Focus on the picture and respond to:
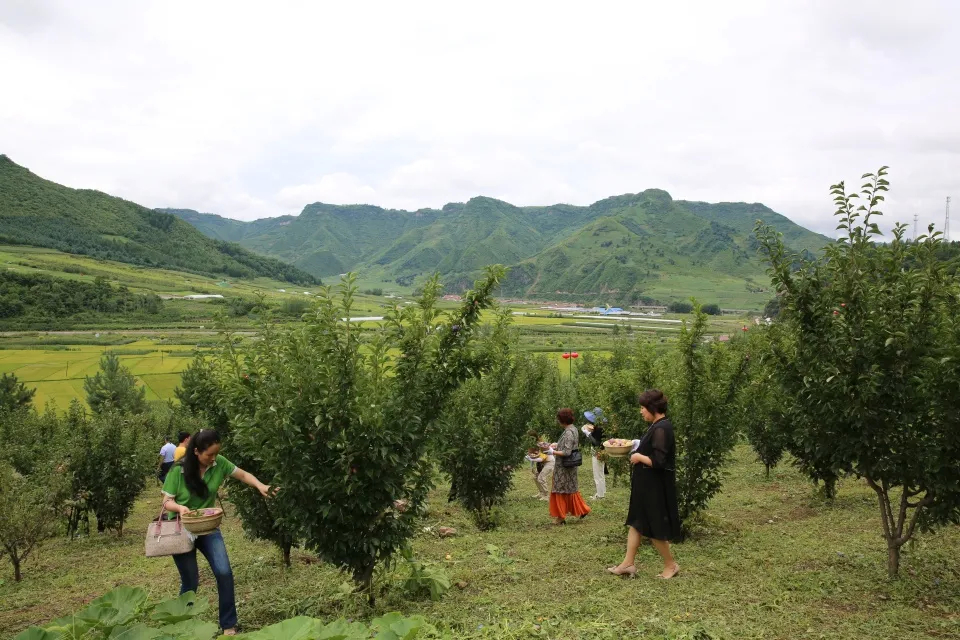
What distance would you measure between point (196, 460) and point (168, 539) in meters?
0.85

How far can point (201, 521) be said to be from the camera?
588cm

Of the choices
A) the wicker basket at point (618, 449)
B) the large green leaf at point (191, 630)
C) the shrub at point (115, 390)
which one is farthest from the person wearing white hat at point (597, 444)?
the shrub at point (115, 390)

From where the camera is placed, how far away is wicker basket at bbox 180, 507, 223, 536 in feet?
19.3

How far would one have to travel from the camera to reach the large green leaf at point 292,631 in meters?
3.94

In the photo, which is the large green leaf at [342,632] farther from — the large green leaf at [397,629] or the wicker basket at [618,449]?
the wicker basket at [618,449]

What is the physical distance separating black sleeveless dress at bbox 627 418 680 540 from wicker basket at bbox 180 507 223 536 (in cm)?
485

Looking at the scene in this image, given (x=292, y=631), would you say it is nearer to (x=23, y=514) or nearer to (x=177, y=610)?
(x=177, y=610)

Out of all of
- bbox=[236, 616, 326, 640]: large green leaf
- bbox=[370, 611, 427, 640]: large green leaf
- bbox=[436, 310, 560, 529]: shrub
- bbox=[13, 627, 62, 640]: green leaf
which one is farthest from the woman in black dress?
bbox=[13, 627, 62, 640]: green leaf

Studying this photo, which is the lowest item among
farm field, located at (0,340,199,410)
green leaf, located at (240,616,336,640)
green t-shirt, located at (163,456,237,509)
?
farm field, located at (0,340,199,410)

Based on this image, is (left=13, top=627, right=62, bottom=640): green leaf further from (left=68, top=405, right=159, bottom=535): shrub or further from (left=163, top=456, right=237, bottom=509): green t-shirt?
Answer: (left=68, top=405, right=159, bottom=535): shrub

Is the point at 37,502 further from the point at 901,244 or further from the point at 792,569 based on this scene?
the point at 901,244

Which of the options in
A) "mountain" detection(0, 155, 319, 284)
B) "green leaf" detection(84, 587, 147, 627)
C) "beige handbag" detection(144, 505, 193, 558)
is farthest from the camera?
"mountain" detection(0, 155, 319, 284)

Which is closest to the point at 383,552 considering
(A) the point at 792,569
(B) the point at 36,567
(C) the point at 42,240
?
(A) the point at 792,569

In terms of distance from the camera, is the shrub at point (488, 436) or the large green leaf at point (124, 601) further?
the shrub at point (488, 436)
